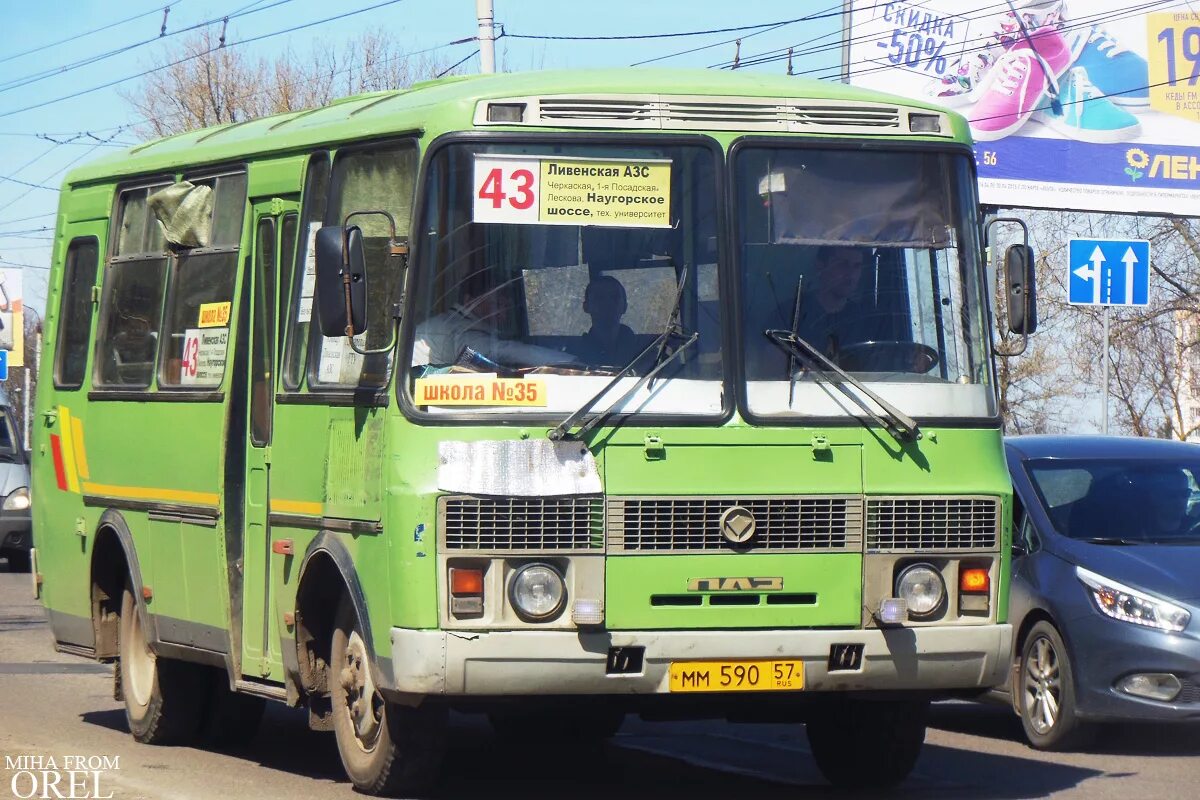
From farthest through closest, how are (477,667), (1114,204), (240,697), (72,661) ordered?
(1114,204), (72,661), (240,697), (477,667)

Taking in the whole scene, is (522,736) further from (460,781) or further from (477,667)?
(477,667)

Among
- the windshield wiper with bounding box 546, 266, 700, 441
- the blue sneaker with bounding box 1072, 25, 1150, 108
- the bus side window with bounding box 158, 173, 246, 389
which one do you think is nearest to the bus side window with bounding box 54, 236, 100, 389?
the bus side window with bounding box 158, 173, 246, 389

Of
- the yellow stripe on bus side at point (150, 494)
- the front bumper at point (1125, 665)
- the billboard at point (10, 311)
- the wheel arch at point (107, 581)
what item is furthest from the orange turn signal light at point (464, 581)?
the billboard at point (10, 311)

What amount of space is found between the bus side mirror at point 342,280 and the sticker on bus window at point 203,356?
2.01 m

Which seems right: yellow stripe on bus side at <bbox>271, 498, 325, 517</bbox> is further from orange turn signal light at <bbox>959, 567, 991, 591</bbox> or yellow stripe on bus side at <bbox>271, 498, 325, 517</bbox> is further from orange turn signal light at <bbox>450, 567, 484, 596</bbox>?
orange turn signal light at <bbox>959, 567, 991, 591</bbox>

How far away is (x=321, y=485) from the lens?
8.80m

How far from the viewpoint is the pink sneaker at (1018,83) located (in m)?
28.1

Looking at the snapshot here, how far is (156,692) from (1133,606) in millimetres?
4832

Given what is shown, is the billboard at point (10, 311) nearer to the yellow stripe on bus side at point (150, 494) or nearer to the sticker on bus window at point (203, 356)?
the yellow stripe on bus side at point (150, 494)

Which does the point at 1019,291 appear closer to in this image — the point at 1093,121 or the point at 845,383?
the point at 845,383

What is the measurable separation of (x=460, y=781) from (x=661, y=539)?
80.0 inches

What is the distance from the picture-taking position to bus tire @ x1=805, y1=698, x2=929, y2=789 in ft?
30.3

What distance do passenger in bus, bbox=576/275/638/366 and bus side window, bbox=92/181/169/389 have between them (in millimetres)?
3443

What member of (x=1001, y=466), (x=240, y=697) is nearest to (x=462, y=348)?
(x=1001, y=466)
